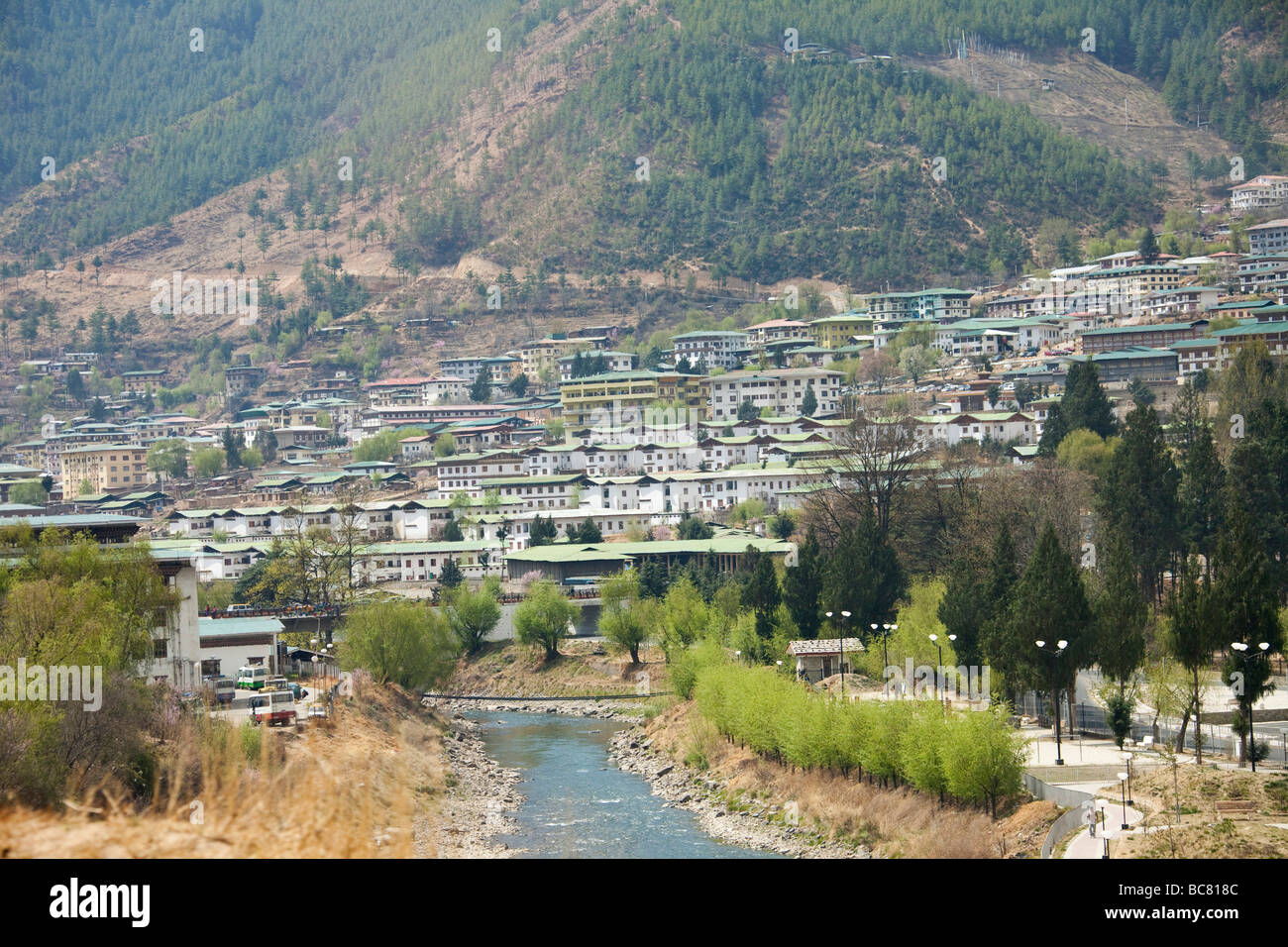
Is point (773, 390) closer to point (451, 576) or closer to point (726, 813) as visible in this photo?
point (451, 576)

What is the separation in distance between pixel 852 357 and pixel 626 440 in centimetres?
2281

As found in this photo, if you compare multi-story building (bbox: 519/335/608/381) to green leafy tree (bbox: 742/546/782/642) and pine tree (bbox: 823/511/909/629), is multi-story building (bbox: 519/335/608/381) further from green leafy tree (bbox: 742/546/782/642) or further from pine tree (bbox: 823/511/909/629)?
pine tree (bbox: 823/511/909/629)

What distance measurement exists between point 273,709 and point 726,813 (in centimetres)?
929

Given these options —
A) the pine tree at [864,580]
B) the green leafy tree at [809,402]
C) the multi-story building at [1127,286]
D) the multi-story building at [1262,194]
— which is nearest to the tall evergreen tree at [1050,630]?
the pine tree at [864,580]

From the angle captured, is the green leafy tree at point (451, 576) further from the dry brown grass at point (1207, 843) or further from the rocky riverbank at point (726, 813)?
the dry brown grass at point (1207, 843)

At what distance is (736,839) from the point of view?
29047 millimetres

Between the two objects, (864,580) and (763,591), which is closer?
(864,580)

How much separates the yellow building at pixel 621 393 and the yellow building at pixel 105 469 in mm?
26771

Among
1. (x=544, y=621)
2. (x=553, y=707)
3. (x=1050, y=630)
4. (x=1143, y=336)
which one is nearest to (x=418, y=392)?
(x=1143, y=336)

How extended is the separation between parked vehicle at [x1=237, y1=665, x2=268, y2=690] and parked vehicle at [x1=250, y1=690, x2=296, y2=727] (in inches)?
107

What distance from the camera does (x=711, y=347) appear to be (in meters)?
110

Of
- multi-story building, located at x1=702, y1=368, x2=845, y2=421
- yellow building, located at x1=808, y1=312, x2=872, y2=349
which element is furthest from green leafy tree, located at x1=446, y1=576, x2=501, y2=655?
yellow building, located at x1=808, y1=312, x2=872, y2=349

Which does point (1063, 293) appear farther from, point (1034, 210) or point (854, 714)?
point (854, 714)
